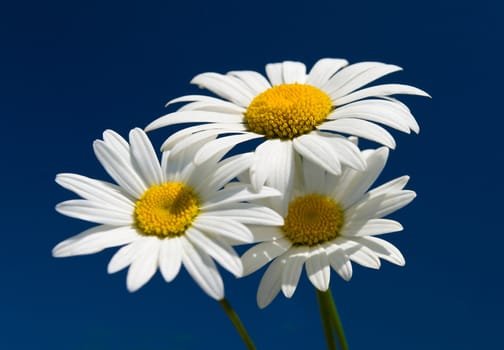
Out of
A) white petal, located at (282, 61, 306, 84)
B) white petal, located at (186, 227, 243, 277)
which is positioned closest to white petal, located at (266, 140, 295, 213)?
white petal, located at (186, 227, 243, 277)

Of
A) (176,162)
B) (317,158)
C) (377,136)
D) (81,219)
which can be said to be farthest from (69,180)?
(377,136)

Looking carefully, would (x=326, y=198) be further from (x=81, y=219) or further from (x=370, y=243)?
(x=81, y=219)

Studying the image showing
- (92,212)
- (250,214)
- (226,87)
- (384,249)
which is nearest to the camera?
(250,214)

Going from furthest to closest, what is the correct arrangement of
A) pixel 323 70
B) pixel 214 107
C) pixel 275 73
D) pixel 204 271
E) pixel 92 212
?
pixel 275 73 → pixel 323 70 → pixel 214 107 → pixel 92 212 → pixel 204 271

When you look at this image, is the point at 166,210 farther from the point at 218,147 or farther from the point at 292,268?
the point at 292,268

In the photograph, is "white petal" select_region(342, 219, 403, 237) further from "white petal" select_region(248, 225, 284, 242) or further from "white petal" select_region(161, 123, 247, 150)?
"white petal" select_region(161, 123, 247, 150)

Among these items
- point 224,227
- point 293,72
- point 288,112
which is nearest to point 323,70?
point 293,72

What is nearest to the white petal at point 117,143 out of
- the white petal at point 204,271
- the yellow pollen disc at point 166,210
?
the yellow pollen disc at point 166,210

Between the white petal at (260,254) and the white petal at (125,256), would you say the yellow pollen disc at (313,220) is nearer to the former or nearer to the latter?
the white petal at (260,254)

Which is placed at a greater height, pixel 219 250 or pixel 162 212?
pixel 162 212
